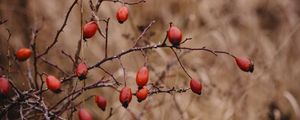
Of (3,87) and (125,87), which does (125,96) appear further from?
(3,87)

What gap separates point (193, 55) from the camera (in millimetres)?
3398

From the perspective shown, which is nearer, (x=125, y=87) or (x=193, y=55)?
(x=125, y=87)

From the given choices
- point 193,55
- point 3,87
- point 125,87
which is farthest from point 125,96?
point 193,55

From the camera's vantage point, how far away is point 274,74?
10.4 ft

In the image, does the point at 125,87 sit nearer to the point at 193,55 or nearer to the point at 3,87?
the point at 3,87

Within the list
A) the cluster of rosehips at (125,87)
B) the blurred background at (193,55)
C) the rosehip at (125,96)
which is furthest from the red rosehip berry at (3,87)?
the blurred background at (193,55)

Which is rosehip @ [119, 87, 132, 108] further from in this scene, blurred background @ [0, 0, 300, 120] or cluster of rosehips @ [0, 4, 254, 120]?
blurred background @ [0, 0, 300, 120]

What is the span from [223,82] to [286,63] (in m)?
0.47

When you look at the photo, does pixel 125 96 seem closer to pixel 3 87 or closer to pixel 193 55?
pixel 3 87

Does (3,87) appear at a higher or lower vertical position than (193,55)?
higher

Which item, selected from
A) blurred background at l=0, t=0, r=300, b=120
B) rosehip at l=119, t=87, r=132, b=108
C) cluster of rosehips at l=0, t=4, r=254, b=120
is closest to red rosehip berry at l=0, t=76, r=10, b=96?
cluster of rosehips at l=0, t=4, r=254, b=120

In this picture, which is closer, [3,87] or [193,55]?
[3,87]

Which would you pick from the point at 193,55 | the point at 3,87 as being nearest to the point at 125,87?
the point at 3,87

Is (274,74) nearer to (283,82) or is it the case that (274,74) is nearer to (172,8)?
(283,82)
